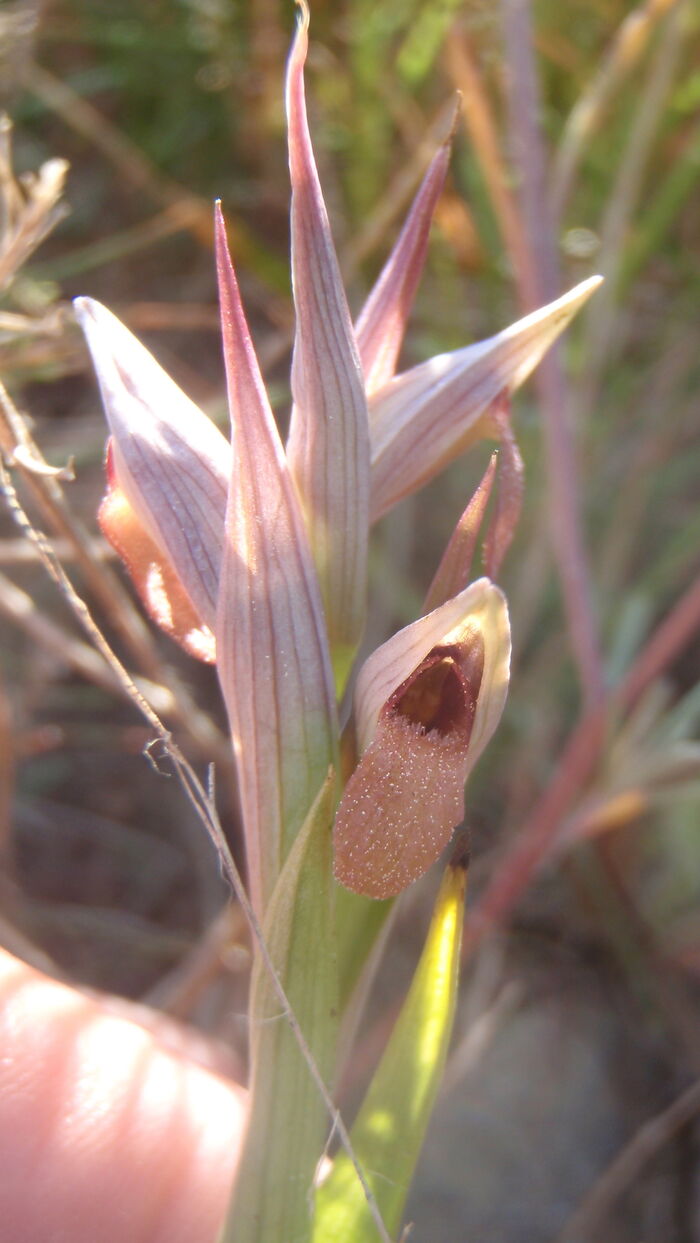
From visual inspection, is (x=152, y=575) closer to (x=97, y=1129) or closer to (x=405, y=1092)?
(x=405, y=1092)

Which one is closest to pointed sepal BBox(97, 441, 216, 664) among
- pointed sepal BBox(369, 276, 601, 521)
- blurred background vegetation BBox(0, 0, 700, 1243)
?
pointed sepal BBox(369, 276, 601, 521)

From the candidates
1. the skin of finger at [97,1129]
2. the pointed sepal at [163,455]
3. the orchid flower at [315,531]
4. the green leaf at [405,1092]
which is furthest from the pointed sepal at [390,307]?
the skin of finger at [97,1129]

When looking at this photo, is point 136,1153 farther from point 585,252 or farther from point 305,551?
point 585,252

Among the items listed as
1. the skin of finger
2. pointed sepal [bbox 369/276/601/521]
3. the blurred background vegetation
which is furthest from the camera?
the blurred background vegetation

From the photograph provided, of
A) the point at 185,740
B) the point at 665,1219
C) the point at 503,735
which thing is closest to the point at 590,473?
the point at 503,735

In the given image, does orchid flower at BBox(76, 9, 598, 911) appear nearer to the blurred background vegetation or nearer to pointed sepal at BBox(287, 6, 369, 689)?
pointed sepal at BBox(287, 6, 369, 689)

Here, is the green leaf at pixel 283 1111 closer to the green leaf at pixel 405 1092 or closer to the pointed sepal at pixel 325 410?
the green leaf at pixel 405 1092

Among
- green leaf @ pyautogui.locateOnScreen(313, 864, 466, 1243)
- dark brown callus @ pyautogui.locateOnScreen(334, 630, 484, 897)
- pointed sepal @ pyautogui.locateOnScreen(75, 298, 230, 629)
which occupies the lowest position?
green leaf @ pyautogui.locateOnScreen(313, 864, 466, 1243)

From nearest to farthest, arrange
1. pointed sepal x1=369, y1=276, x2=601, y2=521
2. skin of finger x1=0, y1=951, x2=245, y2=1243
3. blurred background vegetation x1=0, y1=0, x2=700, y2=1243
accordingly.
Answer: pointed sepal x1=369, y1=276, x2=601, y2=521 → skin of finger x1=0, y1=951, x2=245, y2=1243 → blurred background vegetation x1=0, y1=0, x2=700, y2=1243
